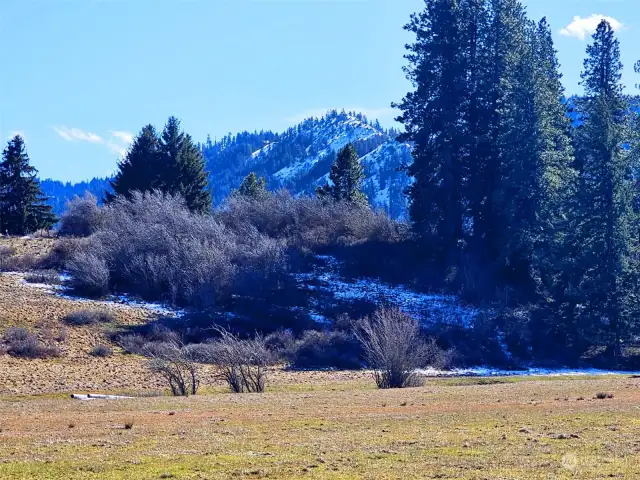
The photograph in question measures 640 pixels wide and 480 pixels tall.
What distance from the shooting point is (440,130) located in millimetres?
56688

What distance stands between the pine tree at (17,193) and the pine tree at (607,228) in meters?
48.7

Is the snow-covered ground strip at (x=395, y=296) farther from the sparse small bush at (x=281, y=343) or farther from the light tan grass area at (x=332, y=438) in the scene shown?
the light tan grass area at (x=332, y=438)

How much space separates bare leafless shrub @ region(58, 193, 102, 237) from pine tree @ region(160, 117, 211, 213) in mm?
6306

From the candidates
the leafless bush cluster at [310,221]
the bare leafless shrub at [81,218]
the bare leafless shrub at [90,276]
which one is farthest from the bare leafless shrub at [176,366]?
the bare leafless shrub at [81,218]

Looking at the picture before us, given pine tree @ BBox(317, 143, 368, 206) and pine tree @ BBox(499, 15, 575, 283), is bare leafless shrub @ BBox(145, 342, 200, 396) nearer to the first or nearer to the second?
pine tree @ BBox(499, 15, 575, 283)

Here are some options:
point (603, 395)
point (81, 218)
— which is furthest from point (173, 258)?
point (603, 395)

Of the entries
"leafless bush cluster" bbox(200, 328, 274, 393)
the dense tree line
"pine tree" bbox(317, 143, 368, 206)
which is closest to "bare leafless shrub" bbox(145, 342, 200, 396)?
"leafless bush cluster" bbox(200, 328, 274, 393)

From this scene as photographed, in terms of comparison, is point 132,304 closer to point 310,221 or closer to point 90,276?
point 90,276

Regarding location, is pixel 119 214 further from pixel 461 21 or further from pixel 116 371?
pixel 461 21

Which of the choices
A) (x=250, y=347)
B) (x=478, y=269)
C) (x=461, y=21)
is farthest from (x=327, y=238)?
(x=250, y=347)

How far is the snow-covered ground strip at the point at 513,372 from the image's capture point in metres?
42.0

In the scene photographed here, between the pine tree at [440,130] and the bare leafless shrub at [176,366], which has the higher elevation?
the pine tree at [440,130]

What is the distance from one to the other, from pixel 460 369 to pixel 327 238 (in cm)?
2043

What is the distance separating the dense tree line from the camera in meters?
48.1
